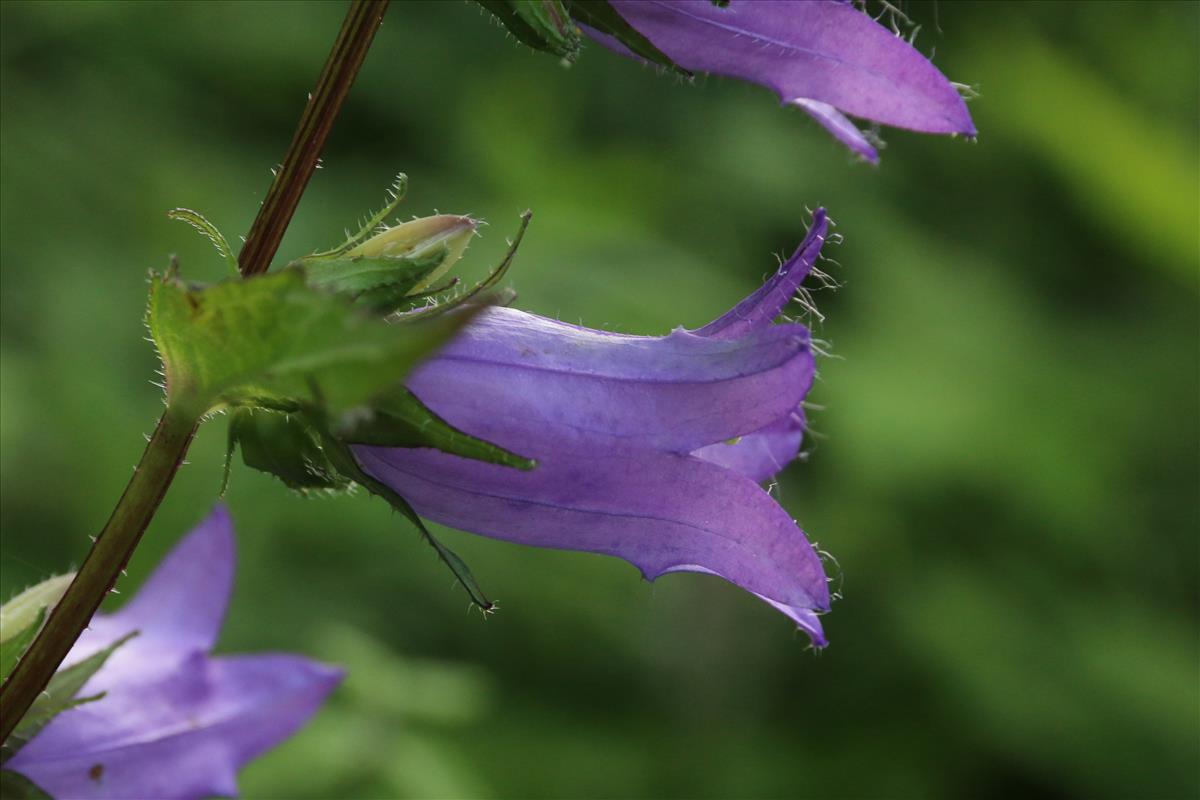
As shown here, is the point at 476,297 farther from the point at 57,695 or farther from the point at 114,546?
the point at 57,695

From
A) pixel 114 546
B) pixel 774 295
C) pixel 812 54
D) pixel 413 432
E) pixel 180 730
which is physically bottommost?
pixel 180 730

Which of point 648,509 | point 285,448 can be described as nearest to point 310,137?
point 285,448

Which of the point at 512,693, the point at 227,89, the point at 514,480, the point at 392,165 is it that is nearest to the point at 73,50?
the point at 227,89

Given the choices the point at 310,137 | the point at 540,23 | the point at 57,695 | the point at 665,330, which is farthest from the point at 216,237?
the point at 665,330

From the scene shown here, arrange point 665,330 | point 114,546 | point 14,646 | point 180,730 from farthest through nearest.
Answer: point 665,330 < point 180,730 < point 14,646 < point 114,546

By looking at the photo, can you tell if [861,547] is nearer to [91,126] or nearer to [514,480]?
[91,126]

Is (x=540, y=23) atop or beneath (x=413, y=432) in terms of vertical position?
atop

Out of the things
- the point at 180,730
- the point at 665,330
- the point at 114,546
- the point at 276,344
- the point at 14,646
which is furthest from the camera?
the point at 665,330

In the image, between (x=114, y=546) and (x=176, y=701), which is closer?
(x=114, y=546)
